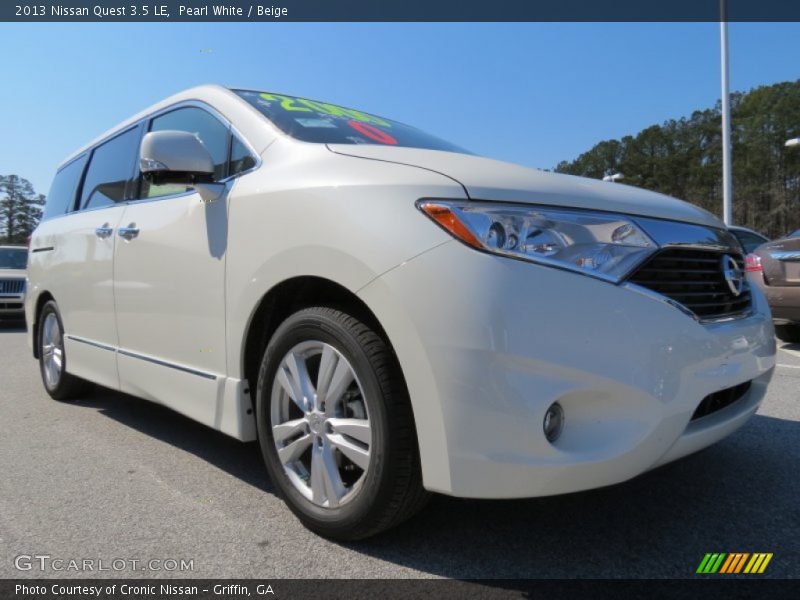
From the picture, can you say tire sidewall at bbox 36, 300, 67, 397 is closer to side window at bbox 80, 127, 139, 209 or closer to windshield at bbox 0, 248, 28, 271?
side window at bbox 80, 127, 139, 209

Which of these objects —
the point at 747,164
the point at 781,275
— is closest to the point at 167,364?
the point at 781,275

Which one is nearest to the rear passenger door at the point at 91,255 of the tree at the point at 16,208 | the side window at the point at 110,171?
the side window at the point at 110,171

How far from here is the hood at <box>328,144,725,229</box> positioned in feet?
5.83

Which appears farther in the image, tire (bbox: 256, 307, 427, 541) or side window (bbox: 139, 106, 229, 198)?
side window (bbox: 139, 106, 229, 198)

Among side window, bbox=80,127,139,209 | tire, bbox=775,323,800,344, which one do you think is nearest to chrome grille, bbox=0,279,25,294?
side window, bbox=80,127,139,209

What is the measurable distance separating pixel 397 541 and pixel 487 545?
0.30 meters

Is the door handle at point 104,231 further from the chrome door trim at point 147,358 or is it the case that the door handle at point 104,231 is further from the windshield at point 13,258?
the windshield at point 13,258

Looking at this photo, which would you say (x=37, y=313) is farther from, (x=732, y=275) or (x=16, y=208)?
(x=16, y=208)

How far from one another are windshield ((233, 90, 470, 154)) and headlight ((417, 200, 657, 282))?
88 cm

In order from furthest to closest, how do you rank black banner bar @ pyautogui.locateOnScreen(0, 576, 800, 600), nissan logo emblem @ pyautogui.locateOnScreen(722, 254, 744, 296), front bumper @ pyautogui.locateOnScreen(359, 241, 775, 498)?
nissan logo emblem @ pyautogui.locateOnScreen(722, 254, 744, 296)
black banner bar @ pyautogui.locateOnScreen(0, 576, 800, 600)
front bumper @ pyautogui.locateOnScreen(359, 241, 775, 498)

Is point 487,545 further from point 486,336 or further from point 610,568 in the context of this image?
point 486,336

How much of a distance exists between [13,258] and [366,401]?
1247 centimetres

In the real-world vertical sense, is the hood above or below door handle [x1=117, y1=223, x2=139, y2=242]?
above

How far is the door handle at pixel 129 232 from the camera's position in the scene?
9.59 ft
